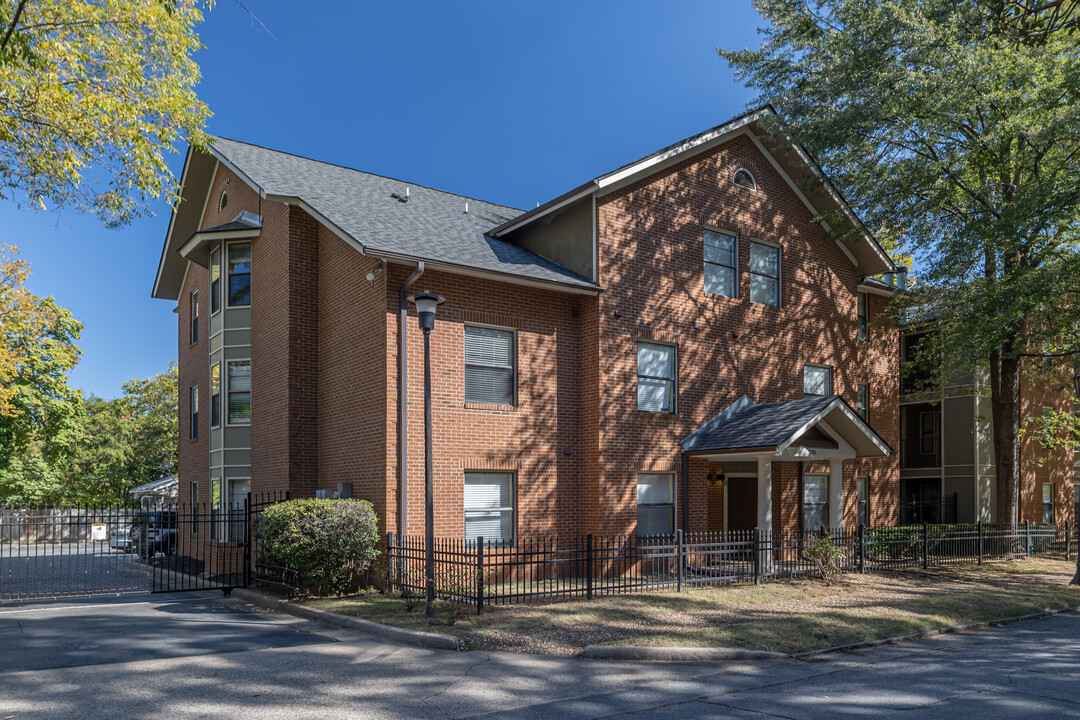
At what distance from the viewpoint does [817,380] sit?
2283cm

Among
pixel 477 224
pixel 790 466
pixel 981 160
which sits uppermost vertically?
pixel 981 160

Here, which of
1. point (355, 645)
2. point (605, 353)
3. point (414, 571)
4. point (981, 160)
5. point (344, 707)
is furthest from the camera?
point (981, 160)

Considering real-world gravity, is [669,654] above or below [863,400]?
below

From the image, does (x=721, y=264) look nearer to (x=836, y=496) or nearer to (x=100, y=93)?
(x=836, y=496)

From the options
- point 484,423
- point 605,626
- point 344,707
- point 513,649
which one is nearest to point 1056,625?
point 605,626

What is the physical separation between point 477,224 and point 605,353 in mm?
5074

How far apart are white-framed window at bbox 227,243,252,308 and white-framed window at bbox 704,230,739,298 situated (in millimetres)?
11393

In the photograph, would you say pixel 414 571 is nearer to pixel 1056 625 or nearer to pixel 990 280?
pixel 1056 625

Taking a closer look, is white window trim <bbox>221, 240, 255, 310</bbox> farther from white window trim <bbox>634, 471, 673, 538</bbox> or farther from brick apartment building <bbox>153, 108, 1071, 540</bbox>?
white window trim <bbox>634, 471, 673, 538</bbox>

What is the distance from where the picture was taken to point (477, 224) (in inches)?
813

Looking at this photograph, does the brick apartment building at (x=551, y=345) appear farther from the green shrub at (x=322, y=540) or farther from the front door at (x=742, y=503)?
the green shrub at (x=322, y=540)

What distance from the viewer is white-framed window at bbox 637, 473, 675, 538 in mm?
18609

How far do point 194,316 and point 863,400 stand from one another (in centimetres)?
1992

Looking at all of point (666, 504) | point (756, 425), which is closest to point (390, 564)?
point (666, 504)
